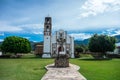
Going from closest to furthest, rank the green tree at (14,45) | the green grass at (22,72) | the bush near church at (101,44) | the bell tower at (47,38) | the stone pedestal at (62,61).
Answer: the green grass at (22,72), the stone pedestal at (62,61), the bush near church at (101,44), the green tree at (14,45), the bell tower at (47,38)

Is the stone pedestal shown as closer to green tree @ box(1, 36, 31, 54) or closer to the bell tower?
green tree @ box(1, 36, 31, 54)

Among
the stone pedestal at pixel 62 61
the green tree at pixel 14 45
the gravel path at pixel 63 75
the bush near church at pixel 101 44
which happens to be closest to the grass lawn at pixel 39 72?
the gravel path at pixel 63 75

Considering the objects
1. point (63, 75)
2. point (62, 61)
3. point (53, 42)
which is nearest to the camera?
point (63, 75)

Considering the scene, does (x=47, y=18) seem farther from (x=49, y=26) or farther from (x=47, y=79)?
(x=47, y=79)

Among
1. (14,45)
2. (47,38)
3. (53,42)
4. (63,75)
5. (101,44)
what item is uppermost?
(47,38)

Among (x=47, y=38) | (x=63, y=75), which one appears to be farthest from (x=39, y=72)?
(x=47, y=38)

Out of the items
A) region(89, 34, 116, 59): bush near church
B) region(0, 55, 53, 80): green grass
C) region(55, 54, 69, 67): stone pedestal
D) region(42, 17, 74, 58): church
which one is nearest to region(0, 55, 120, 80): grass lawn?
region(0, 55, 53, 80): green grass

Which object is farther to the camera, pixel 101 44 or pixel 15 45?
pixel 15 45

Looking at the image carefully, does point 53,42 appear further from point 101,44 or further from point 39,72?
point 39,72

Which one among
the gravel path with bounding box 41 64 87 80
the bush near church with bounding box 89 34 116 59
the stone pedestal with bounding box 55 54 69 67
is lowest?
the gravel path with bounding box 41 64 87 80

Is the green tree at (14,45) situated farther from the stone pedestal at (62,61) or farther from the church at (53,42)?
the stone pedestal at (62,61)

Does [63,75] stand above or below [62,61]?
below

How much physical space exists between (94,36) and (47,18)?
16.8 m

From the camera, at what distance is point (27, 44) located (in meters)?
62.1
